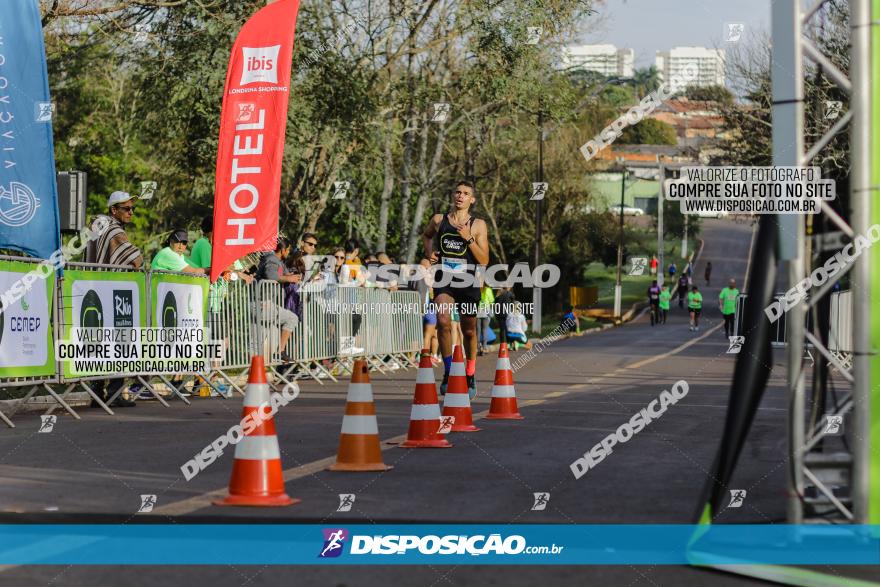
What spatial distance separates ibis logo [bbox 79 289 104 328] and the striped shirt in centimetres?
104

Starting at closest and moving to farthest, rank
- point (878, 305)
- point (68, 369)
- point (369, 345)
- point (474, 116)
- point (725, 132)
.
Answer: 1. point (878, 305)
2. point (68, 369)
3. point (369, 345)
4. point (474, 116)
5. point (725, 132)

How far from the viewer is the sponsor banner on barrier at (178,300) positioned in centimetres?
1424

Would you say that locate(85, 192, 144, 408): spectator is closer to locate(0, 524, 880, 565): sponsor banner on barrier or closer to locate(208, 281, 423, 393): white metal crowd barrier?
locate(208, 281, 423, 393): white metal crowd barrier

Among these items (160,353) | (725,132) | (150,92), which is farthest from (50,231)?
(725,132)

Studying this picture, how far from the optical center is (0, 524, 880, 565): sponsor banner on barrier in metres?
5.31

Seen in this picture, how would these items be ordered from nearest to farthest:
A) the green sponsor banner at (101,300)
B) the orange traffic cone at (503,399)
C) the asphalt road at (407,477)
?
the asphalt road at (407,477)
the orange traffic cone at (503,399)
the green sponsor banner at (101,300)

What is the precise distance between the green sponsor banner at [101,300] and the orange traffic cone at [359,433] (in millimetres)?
5270

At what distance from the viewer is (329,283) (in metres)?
20.0

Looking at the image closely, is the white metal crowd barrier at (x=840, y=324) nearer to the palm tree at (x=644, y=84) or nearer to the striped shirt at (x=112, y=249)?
the striped shirt at (x=112, y=249)

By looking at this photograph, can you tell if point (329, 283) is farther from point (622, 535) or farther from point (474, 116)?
point (474, 116)

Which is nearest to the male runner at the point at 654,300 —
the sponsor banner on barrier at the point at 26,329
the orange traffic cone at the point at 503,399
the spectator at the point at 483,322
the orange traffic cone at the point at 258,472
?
the spectator at the point at 483,322

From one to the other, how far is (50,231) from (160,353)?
6.66 feet

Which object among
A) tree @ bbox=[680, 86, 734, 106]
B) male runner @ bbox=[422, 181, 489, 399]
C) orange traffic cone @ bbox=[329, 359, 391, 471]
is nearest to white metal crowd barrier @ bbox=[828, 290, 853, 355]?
orange traffic cone @ bbox=[329, 359, 391, 471]

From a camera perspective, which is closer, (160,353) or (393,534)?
(393,534)
